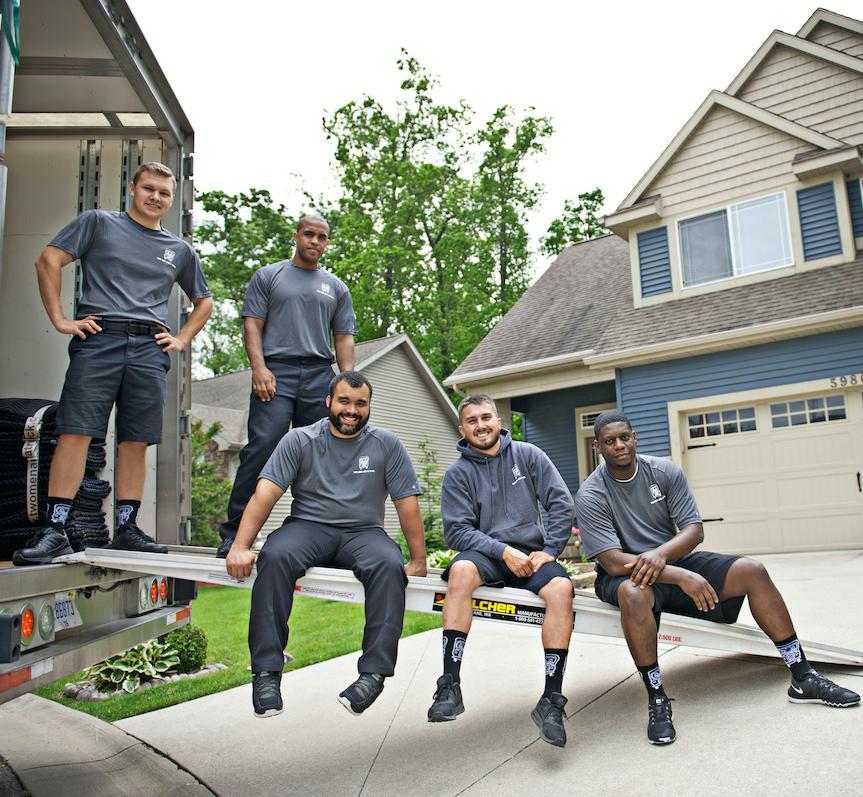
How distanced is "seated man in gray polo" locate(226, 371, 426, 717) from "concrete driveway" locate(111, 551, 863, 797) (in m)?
0.68

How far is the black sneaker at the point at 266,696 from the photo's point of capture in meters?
2.95

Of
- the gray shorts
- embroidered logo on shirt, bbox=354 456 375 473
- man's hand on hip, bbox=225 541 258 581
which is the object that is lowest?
man's hand on hip, bbox=225 541 258 581

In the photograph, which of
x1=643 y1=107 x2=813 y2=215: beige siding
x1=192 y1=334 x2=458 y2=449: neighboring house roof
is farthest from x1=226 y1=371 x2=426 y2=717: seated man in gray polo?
x1=192 y1=334 x2=458 y2=449: neighboring house roof

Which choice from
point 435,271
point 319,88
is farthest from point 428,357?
point 319,88

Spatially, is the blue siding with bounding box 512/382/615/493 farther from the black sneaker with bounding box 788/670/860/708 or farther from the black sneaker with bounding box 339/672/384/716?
the black sneaker with bounding box 339/672/384/716

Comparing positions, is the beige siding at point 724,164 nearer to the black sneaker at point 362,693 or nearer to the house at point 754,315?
the house at point 754,315

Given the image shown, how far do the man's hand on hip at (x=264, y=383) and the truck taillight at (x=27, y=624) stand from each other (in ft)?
5.34

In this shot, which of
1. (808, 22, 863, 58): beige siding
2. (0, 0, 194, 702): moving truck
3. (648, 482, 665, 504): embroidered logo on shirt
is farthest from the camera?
(808, 22, 863, 58): beige siding

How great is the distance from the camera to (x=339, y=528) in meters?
3.57

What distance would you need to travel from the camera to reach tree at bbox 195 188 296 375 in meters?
28.5

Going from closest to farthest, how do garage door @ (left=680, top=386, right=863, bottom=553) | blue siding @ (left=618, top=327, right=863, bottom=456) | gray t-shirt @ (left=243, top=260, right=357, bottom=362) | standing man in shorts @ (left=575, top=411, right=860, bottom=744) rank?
standing man in shorts @ (left=575, top=411, right=860, bottom=744) < gray t-shirt @ (left=243, top=260, right=357, bottom=362) < garage door @ (left=680, top=386, right=863, bottom=553) < blue siding @ (left=618, top=327, right=863, bottom=456)

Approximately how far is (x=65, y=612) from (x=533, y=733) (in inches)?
82.1

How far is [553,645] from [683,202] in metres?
9.32

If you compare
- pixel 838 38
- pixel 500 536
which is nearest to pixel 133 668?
pixel 500 536
